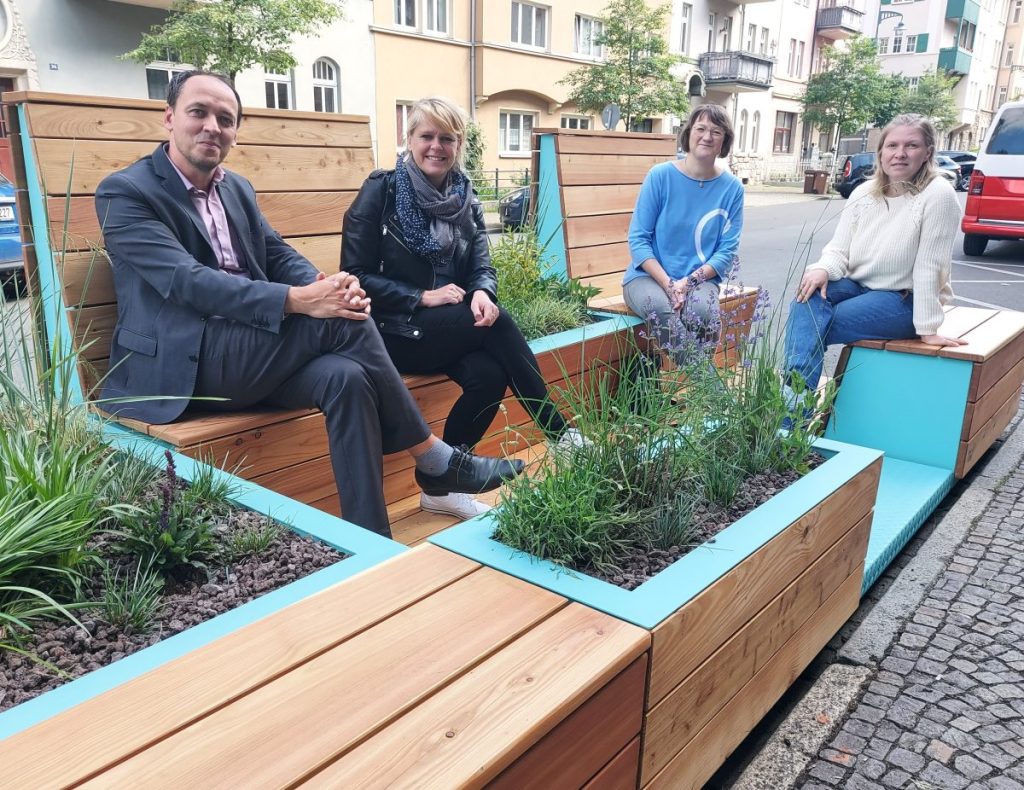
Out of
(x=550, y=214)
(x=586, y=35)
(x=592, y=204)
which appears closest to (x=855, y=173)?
(x=586, y=35)

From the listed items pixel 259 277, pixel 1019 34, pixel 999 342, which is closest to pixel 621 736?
pixel 259 277

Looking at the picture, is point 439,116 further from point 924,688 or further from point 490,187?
point 490,187

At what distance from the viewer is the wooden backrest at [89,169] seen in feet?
9.18

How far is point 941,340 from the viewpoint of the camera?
153 inches

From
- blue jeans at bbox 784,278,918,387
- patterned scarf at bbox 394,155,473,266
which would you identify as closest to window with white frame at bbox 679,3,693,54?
blue jeans at bbox 784,278,918,387

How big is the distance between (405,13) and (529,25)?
5.03 metres

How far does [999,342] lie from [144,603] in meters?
3.81

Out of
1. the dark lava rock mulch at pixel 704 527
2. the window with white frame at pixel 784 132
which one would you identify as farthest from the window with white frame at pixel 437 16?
the window with white frame at pixel 784 132

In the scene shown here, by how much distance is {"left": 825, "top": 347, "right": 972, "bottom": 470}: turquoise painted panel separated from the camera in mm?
3805

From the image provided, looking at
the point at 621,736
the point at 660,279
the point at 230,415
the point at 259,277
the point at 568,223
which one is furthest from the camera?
the point at 568,223

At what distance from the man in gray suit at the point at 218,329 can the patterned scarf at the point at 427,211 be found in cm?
70

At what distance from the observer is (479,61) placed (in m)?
23.9

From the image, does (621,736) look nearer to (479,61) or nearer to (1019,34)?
(479,61)

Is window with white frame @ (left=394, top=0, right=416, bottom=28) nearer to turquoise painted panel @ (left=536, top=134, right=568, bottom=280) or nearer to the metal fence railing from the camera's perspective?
the metal fence railing
